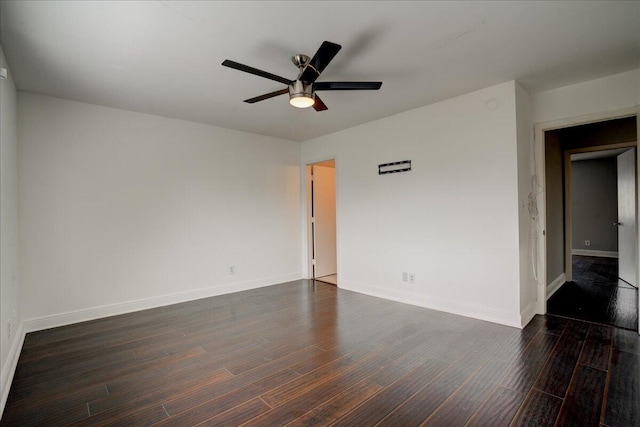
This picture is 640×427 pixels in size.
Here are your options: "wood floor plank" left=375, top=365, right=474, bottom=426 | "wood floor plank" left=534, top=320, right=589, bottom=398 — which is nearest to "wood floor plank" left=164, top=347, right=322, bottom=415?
"wood floor plank" left=375, top=365, right=474, bottom=426

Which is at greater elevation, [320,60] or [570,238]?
[320,60]

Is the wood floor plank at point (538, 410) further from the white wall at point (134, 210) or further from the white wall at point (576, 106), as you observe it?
Result: the white wall at point (134, 210)

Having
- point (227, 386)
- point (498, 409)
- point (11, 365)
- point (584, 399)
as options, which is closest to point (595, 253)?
point (584, 399)

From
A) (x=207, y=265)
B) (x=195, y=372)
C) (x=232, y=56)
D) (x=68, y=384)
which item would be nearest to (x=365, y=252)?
(x=207, y=265)

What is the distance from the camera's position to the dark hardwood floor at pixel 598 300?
132 inches

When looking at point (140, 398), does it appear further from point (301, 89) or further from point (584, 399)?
point (584, 399)

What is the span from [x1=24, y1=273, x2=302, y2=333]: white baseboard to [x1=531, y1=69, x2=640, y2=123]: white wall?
14.6ft

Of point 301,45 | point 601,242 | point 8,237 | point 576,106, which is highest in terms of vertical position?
point 301,45

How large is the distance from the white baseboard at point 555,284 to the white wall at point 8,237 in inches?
224

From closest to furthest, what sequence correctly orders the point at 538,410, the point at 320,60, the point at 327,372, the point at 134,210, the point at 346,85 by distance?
the point at 538,410
the point at 320,60
the point at 327,372
the point at 346,85
the point at 134,210

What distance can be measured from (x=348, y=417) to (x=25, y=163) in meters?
3.97

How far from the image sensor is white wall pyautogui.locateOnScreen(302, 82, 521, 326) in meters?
3.23

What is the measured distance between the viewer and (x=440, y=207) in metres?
3.75

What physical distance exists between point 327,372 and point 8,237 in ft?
9.42
